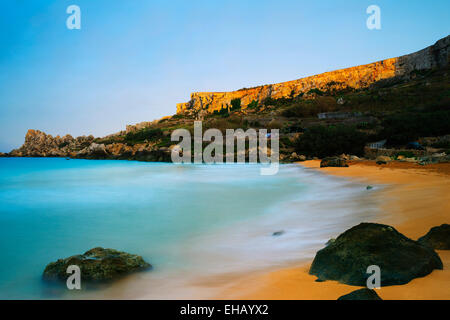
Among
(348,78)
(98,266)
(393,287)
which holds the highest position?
(348,78)

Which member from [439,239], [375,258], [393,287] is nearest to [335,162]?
[439,239]

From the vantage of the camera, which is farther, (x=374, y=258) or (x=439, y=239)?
(x=439, y=239)

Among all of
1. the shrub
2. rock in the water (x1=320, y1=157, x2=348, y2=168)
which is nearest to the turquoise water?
rock in the water (x1=320, y1=157, x2=348, y2=168)

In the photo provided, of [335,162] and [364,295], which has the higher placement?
[335,162]

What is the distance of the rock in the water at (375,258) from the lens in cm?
253

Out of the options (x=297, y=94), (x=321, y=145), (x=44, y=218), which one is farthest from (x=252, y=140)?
(x=297, y=94)

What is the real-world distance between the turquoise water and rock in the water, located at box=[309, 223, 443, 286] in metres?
1.06

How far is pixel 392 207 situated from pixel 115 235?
556 centimetres

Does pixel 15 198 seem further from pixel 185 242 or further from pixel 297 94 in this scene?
pixel 297 94

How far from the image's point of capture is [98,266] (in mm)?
3510

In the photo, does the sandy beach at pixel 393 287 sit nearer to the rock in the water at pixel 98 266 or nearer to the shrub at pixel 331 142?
the rock in the water at pixel 98 266

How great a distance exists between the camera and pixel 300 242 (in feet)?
15.8

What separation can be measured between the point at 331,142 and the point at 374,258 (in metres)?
22.8

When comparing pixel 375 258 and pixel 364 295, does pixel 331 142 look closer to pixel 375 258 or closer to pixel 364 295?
pixel 375 258
